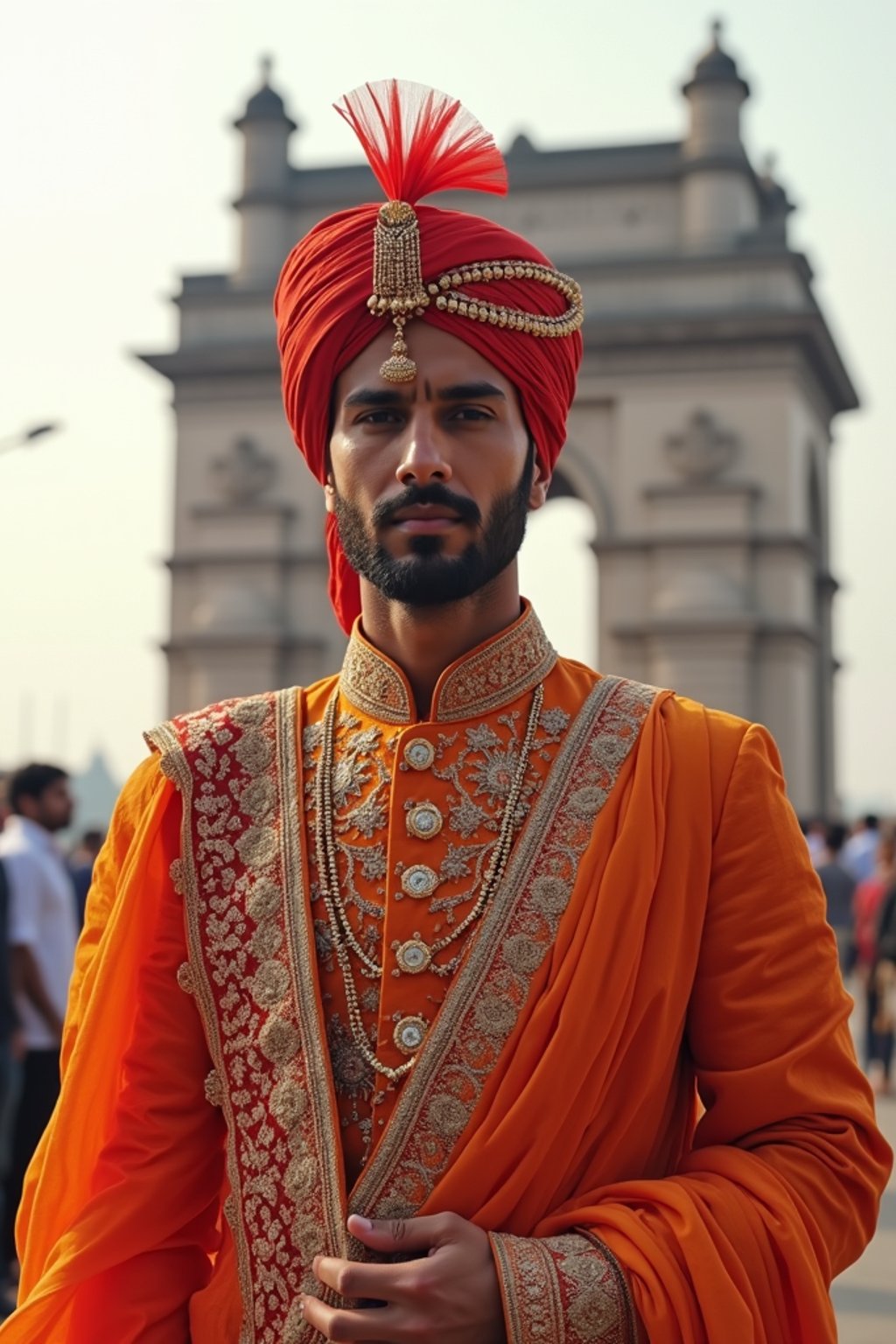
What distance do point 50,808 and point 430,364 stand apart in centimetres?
465

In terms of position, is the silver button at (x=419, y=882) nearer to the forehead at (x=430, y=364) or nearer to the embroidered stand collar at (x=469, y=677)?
the embroidered stand collar at (x=469, y=677)

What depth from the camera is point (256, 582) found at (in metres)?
22.7

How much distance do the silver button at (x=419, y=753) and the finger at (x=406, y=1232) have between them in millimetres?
535

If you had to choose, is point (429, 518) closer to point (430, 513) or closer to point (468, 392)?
point (430, 513)

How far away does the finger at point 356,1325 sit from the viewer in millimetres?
1750

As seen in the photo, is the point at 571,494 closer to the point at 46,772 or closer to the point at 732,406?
the point at 732,406

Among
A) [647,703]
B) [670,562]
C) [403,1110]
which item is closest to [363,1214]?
[403,1110]

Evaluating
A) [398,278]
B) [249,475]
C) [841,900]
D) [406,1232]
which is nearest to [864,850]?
[841,900]

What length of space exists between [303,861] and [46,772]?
458 cm

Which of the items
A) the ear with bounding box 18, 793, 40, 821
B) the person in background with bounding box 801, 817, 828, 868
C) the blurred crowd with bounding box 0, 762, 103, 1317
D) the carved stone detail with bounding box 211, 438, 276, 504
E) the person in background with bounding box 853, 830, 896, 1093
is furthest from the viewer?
the carved stone detail with bounding box 211, 438, 276, 504

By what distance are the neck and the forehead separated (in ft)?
0.77

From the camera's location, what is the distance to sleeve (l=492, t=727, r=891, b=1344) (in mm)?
1764

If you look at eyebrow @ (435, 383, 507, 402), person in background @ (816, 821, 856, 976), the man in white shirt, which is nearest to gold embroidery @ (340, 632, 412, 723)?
eyebrow @ (435, 383, 507, 402)

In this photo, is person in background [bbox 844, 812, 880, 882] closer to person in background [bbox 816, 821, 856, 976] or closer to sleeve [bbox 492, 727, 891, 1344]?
person in background [bbox 816, 821, 856, 976]
